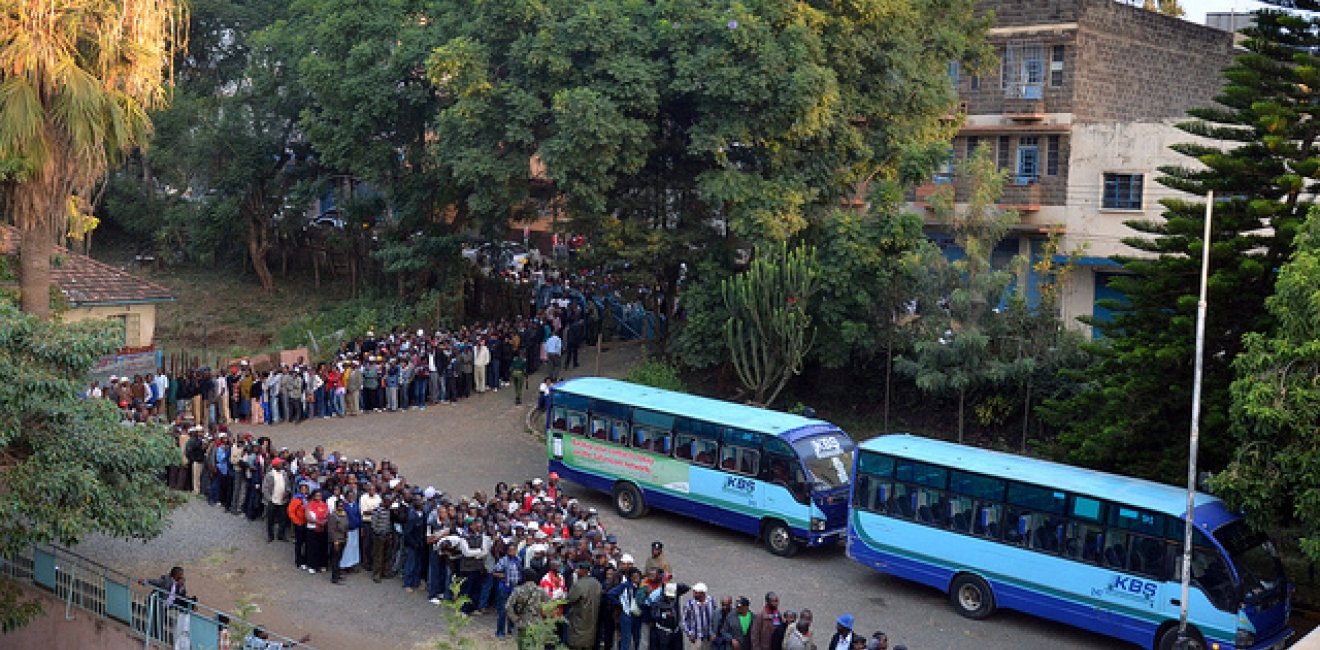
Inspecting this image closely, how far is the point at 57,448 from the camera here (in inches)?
559

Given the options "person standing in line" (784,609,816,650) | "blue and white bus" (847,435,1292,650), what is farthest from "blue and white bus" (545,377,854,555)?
"person standing in line" (784,609,816,650)

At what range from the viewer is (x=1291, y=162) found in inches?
718

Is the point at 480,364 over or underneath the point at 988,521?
over

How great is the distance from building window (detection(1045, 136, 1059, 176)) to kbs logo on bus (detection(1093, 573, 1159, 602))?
823 inches

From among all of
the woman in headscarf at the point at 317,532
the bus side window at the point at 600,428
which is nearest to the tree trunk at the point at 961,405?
the bus side window at the point at 600,428

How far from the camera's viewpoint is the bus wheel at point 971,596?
1673 cm

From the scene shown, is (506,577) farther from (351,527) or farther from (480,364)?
(480,364)

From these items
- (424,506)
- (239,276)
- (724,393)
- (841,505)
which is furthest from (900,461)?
(239,276)

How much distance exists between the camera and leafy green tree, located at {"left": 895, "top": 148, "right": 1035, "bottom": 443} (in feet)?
78.1

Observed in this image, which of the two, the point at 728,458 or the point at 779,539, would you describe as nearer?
the point at 779,539

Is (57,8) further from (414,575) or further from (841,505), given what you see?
(841,505)

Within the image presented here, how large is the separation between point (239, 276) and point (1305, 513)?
36879mm

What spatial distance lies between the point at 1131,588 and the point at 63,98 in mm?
14568

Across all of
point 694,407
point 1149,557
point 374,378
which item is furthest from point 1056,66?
point 1149,557
